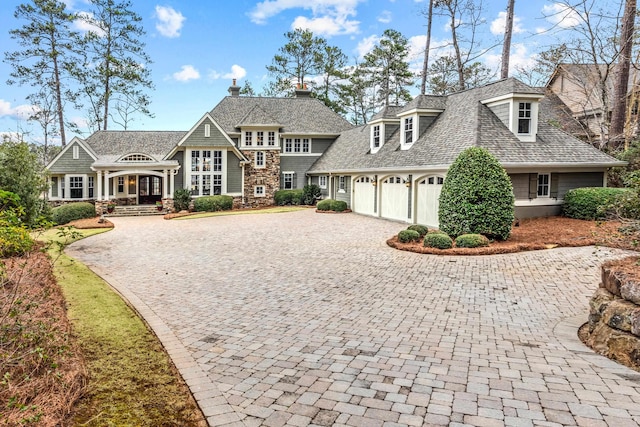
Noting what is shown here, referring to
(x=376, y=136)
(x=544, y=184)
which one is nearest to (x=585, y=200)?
(x=544, y=184)

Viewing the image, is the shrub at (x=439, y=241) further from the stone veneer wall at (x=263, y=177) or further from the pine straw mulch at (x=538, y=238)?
the stone veneer wall at (x=263, y=177)

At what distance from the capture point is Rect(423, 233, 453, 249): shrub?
12.6m

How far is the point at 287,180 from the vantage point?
32.6 m

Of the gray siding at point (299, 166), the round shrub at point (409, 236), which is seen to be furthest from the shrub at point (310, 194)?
the round shrub at point (409, 236)

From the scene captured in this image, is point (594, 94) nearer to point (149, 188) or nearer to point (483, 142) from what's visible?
point (483, 142)

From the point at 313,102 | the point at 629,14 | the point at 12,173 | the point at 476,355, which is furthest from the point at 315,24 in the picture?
the point at 476,355

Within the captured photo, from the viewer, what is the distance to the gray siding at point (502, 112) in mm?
17438

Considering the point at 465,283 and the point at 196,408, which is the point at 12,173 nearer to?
the point at 196,408

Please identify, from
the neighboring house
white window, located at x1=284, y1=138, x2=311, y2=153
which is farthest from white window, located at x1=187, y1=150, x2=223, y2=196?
the neighboring house

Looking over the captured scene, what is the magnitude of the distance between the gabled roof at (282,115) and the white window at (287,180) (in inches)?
131

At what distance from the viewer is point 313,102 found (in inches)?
1404

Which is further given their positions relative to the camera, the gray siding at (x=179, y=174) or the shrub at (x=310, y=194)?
the shrub at (x=310, y=194)

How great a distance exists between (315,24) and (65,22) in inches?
894

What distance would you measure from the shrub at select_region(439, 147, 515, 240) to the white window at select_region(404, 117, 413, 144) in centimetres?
748
